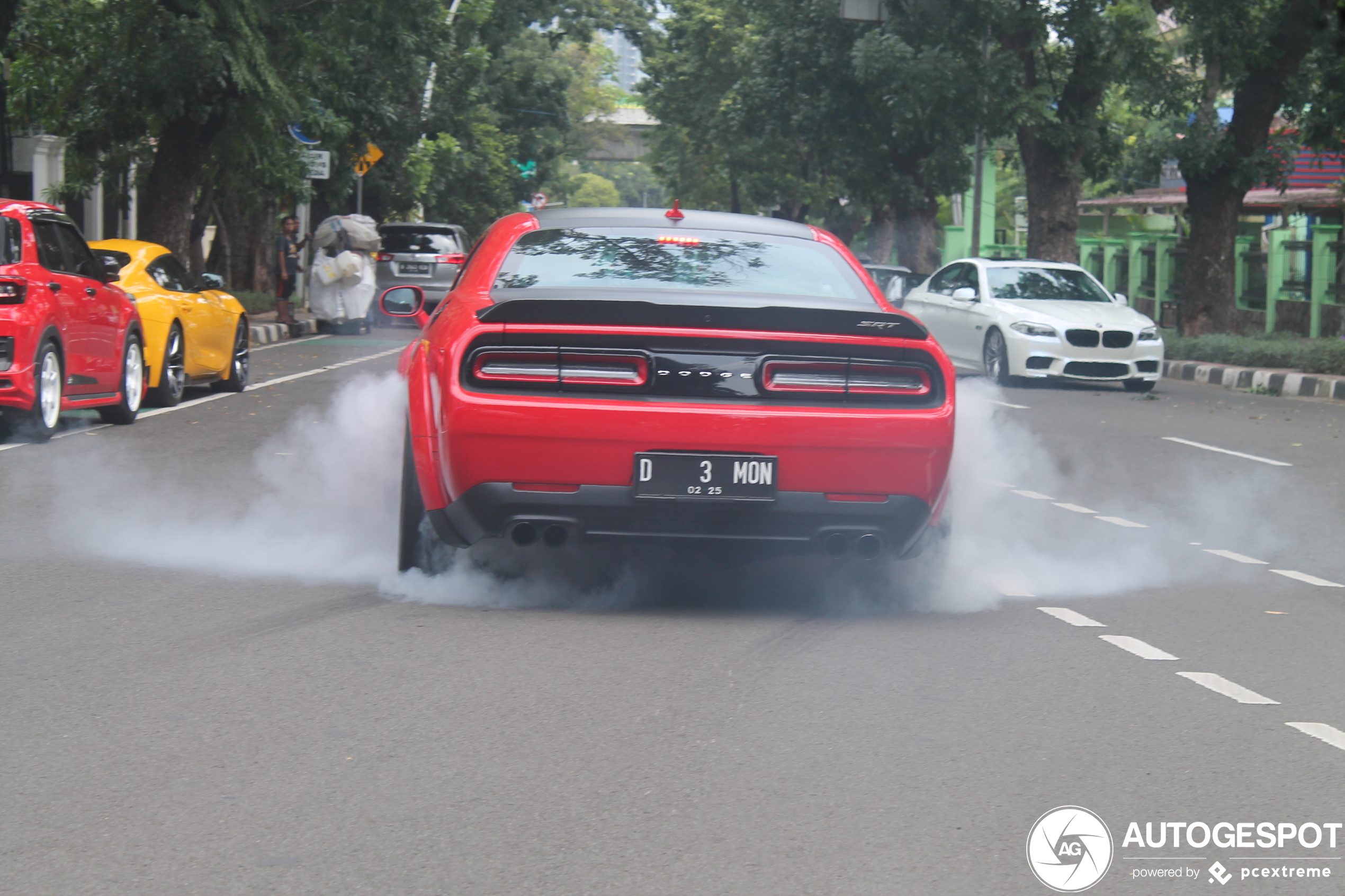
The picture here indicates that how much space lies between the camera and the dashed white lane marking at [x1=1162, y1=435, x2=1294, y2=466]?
12062mm

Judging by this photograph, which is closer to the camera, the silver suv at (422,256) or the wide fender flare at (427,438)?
the wide fender flare at (427,438)

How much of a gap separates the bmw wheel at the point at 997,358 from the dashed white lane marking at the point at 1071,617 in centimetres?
1238

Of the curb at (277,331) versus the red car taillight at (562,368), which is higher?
the red car taillight at (562,368)

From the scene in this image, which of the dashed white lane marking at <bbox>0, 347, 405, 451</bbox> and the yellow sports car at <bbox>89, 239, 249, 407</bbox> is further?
the yellow sports car at <bbox>89, 239, 249, 407</bbox>

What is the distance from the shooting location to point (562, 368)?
18.6 ft

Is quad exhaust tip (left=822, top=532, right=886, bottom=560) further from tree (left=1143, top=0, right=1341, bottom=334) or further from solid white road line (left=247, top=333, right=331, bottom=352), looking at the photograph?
tree (left=1143, top=0, right=1341, bottom=334)

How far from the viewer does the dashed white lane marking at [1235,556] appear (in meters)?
7.89

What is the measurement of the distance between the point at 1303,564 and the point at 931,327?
1332 centimetres

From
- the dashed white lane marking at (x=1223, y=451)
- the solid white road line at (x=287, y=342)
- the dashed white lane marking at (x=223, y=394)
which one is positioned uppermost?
the solid white road line at (x=287, y=342)

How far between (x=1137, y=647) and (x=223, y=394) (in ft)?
37.0

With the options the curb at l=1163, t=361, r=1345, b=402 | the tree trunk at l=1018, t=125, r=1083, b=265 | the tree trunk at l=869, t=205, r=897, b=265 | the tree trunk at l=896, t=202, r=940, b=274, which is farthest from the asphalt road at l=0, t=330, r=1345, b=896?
the tree trunk at l=869, t=205, r=897, b=265

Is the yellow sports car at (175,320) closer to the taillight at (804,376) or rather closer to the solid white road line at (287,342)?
the solid white road line at (287,342)

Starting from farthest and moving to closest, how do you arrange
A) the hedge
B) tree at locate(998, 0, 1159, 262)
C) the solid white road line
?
tree at locate(998, 0, 1159, 262) < the solid white road line < the hedge

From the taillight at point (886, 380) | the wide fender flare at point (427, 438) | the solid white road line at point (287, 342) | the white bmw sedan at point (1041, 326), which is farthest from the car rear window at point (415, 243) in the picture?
the taillight at point (886, 380)
